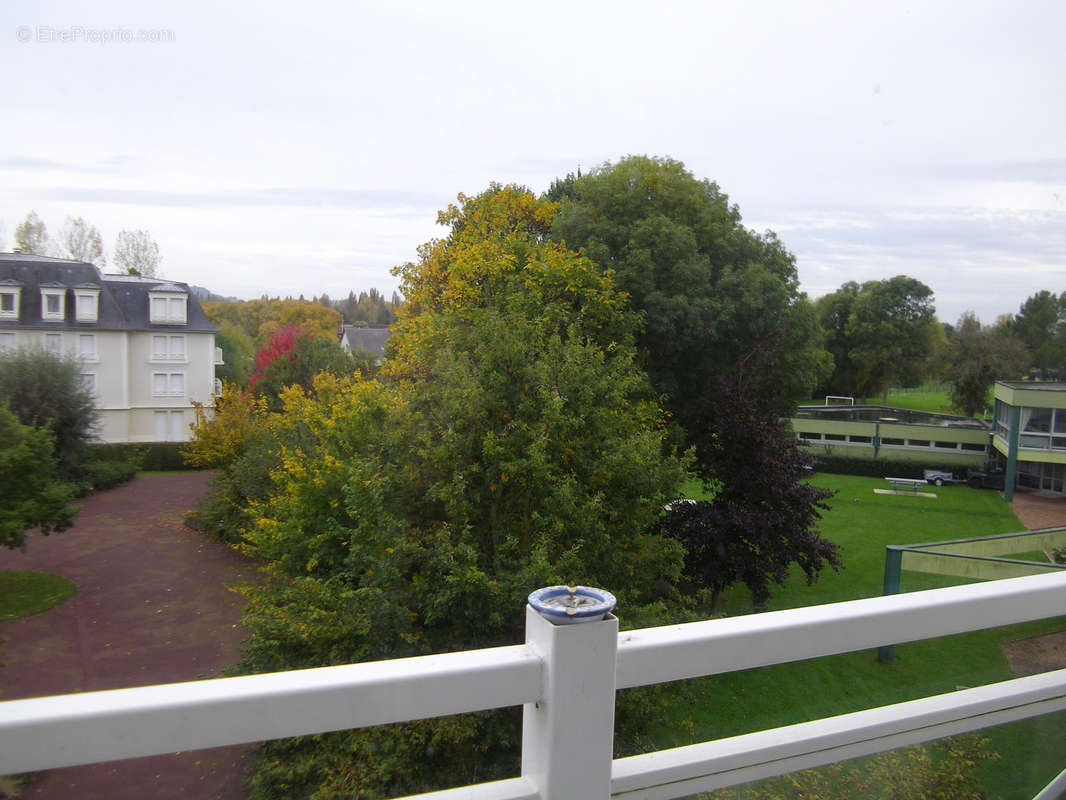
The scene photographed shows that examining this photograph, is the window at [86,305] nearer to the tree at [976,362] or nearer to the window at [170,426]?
the window at [170,426]

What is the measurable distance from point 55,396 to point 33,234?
14527 mm

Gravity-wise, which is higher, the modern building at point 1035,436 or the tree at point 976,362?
the tree at point 976,362

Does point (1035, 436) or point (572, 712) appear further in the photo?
point (1035, 436)

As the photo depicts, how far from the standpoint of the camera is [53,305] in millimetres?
24359

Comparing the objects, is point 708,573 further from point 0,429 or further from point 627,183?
point 0,429

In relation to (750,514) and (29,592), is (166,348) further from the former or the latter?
(750,514)

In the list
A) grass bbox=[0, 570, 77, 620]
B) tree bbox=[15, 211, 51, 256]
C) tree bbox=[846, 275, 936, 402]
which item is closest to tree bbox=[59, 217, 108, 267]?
tree bbox=[15, 211, 51, 256]

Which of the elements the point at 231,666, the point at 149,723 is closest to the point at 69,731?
the point at 149,723

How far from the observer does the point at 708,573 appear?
10648 millimetres

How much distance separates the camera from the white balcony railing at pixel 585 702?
840 millimetres

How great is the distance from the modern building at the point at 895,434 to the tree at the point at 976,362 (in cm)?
343

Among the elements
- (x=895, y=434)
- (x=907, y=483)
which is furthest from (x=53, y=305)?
(x=895, y=434)

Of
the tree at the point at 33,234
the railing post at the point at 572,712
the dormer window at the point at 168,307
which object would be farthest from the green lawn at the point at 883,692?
the tree at the point at 33,234

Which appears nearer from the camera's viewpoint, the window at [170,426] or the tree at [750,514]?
the tree at [750,514]
